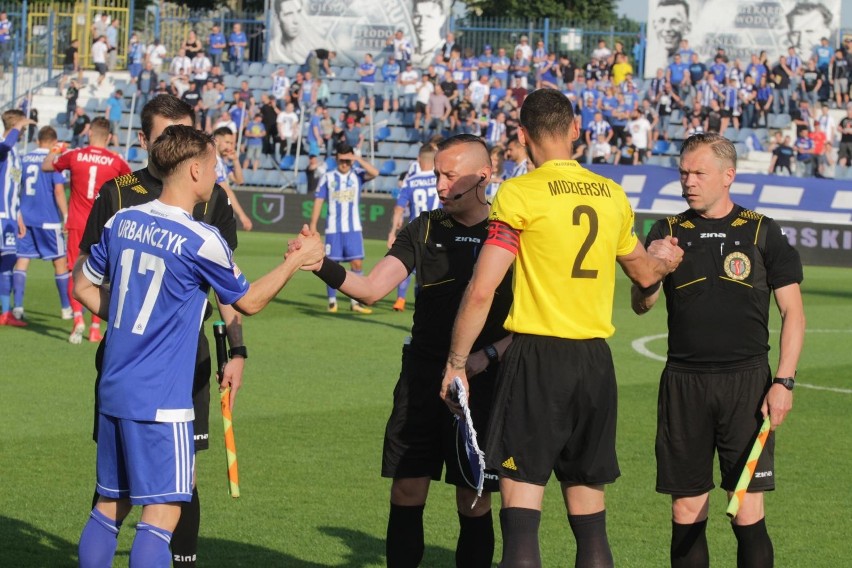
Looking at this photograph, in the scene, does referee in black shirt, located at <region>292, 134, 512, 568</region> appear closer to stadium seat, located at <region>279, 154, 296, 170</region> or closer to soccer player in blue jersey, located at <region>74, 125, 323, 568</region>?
soccer player in blue jersey, located at <region>74, 125, 323, 568</region>

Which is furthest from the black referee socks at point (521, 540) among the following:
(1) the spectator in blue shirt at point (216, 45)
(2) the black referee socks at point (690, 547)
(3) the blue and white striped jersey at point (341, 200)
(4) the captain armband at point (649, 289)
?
(1) the spectator in blue shirt at point (216, 45)

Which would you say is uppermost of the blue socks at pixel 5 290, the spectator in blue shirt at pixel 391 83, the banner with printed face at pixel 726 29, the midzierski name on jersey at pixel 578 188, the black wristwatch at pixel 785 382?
the banner with printed face at pixel 726 29

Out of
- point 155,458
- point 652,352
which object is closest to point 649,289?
point 155,458

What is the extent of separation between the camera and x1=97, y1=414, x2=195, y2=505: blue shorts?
4.80m

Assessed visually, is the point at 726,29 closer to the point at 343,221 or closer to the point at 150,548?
the point at 343,221

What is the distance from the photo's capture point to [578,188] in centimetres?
499

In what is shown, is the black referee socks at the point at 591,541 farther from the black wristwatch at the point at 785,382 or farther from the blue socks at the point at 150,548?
the blue socks at the point at 150,548

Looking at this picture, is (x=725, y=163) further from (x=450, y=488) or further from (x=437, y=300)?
(x=450, y=488)

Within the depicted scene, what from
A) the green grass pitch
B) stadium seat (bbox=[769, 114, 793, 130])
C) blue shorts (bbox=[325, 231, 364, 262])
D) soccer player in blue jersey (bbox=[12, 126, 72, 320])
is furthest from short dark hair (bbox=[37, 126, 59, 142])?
stadium seat (bbox=[769, 114, 793, 130])

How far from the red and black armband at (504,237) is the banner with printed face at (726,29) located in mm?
33256

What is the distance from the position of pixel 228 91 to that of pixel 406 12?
5841 mm

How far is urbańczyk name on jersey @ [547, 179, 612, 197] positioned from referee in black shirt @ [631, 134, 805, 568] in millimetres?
655

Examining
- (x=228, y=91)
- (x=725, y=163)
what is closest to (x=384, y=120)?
(x=228, y=91)

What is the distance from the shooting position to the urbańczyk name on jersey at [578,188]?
4941mm
